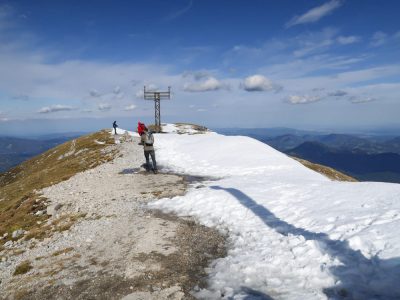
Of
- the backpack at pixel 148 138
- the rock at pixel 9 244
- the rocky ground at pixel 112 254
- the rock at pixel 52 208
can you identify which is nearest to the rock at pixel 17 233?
the rock at pixel 9 244

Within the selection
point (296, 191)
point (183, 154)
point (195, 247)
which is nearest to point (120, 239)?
point (195, 247)

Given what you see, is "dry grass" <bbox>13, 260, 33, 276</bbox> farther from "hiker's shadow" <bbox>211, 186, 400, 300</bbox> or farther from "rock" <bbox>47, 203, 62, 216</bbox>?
"hiker's shadow" <bbox>211, 186, 400, 300</bbox>

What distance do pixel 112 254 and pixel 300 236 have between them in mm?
7200

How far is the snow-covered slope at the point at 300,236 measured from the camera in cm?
865

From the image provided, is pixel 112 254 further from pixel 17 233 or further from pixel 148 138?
pixel 148 138

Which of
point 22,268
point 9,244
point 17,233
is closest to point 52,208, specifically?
point 17,233

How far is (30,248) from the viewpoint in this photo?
14.9 meters

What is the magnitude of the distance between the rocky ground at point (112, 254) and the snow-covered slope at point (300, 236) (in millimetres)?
1000

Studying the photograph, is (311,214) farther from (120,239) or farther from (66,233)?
(66,233)

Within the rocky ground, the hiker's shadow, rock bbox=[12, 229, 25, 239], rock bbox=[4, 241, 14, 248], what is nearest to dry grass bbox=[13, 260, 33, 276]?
the rocky ground

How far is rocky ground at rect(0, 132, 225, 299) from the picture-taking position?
966cm

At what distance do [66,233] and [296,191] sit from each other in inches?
492

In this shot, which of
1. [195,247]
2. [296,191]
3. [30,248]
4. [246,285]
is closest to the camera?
[246,285]

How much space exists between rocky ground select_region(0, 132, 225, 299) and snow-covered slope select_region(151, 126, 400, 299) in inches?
39.4
